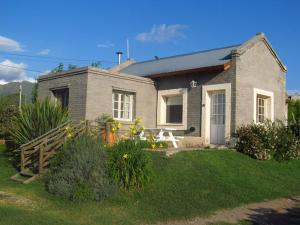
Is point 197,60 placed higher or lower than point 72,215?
higher

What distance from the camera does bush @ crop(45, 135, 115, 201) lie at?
900 cm

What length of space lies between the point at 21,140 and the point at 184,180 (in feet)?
19.1

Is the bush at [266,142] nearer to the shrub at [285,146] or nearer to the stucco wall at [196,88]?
the shrub at [285,146]

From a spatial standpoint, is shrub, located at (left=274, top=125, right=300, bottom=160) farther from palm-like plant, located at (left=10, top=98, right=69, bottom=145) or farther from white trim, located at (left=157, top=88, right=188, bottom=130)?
palm-like plant, located at (left=10, top=98, right=69, bottom=145)

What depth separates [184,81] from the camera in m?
17.9

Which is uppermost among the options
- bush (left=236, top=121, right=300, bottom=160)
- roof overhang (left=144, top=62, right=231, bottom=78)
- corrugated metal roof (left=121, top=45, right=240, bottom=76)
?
corrugated metal roof (left=121, top=45, right=240, bottom=76)

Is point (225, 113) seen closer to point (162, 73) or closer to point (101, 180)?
point (162, 73)

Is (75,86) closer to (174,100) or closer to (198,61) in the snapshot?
(174,100)

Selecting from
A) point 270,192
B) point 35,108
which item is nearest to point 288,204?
point 270,192

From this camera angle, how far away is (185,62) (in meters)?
19.1

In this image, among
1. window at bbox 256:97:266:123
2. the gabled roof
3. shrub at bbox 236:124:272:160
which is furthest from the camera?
window at bbox 256:97:266:123

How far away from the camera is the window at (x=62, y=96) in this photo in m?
17.6

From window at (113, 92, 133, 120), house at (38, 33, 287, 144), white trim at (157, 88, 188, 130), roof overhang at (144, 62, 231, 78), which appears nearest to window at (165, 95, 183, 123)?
house at (38, 33, 287, 144)

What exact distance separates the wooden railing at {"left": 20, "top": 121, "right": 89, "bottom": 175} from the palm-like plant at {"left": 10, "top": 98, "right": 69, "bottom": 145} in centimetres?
53
